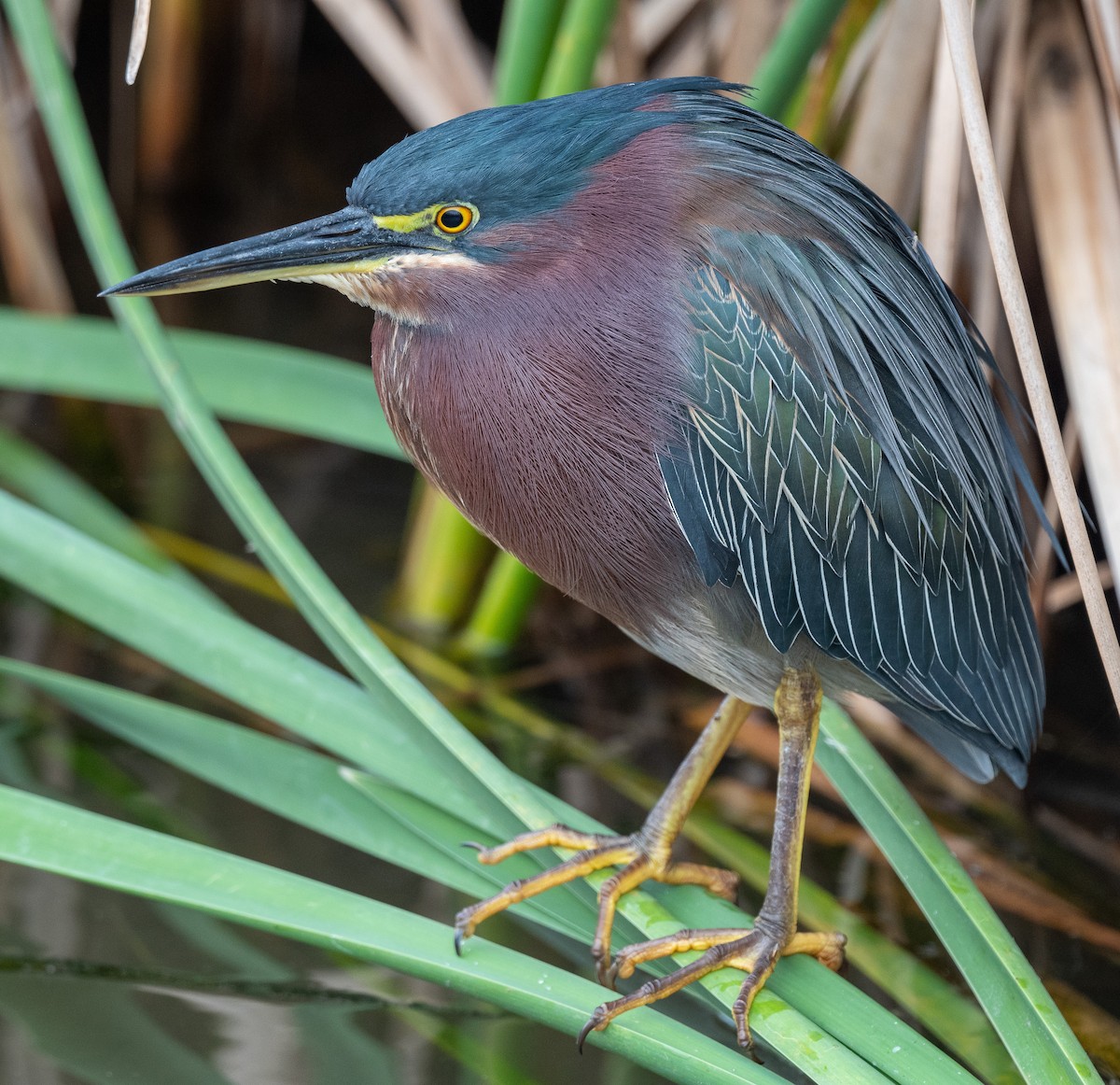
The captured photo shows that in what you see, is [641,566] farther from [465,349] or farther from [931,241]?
[931,241]

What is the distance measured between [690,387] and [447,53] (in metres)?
1.40

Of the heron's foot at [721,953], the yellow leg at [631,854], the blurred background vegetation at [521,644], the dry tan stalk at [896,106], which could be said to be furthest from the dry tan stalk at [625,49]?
the heron's foot at [721,953]

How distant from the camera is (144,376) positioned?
237cm

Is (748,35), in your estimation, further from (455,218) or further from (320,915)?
(320,915)

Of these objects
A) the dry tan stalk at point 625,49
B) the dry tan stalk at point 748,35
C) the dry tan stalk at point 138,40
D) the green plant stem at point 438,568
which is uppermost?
the dry tan stalk at point 625,49

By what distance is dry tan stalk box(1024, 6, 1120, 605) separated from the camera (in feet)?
5.63

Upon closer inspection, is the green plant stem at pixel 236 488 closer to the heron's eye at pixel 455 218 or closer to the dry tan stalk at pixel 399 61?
the heron's eye at pixel 455 218

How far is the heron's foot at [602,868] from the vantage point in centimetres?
152

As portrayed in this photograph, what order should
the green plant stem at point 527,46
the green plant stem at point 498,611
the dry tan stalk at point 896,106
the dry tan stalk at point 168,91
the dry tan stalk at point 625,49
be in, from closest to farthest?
the dry tan stalk at point 896,106 < the green plant stem at point 527,46 < the dry tan stalk at point 625,49 < the green plant stem at point 498,611 < the dry tan stalk at point 168,91

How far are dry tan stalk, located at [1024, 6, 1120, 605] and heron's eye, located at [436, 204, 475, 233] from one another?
33.2 inches

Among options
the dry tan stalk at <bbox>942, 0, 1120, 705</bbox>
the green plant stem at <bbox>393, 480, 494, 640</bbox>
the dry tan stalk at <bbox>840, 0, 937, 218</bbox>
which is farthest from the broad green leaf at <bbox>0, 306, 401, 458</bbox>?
the dry tan stalk at <bbox>942, 0, 1120, 705</bbox>

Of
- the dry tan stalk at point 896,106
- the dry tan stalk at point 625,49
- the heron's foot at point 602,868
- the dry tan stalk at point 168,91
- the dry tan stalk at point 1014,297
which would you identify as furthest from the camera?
the dry tan stalk at point 168,91

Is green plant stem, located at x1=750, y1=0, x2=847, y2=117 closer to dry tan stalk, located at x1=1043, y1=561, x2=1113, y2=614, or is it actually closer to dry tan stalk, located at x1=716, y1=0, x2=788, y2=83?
dry tan stalk, located at x1=716, y1=0, x2=788, y2=83

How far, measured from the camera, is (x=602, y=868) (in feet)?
5.45
